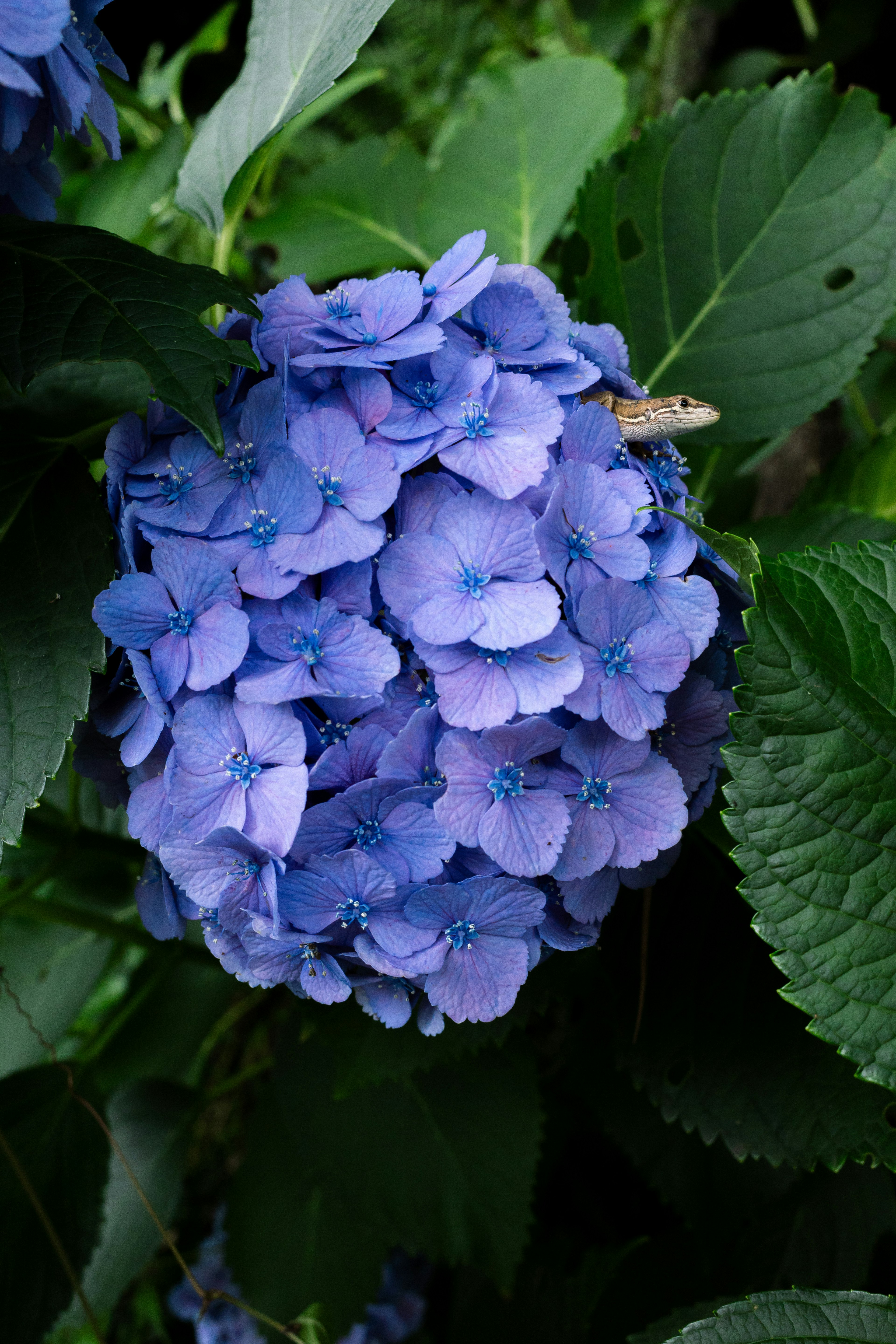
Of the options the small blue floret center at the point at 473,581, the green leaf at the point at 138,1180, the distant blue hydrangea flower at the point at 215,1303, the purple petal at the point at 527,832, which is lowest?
the distant blue hydrangea flower at the point at 215,1303

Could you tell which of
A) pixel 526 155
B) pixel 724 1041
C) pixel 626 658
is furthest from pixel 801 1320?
pixel 526 155

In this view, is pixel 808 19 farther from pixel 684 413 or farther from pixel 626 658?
pixel 626 658

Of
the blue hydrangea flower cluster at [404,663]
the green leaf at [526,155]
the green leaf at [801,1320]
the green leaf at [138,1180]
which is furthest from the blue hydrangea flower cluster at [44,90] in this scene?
the green leaf at [138,1180]

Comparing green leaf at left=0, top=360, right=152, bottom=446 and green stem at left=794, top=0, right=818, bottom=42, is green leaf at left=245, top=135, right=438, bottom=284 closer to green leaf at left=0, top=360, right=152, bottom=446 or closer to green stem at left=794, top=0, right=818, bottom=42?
green leaf at left=0, top=360, right=152, bottom=446

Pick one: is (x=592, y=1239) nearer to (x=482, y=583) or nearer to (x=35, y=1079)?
(x=35, y=1079)

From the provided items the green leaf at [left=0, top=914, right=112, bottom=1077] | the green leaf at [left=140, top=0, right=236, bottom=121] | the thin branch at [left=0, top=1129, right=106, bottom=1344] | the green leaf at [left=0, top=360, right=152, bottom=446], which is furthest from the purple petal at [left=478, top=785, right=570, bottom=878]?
the green leaf at [left=140, top=0, right=236, bottom=121]

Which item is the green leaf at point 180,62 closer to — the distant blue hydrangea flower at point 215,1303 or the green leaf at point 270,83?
the green leaf at point 270,83
